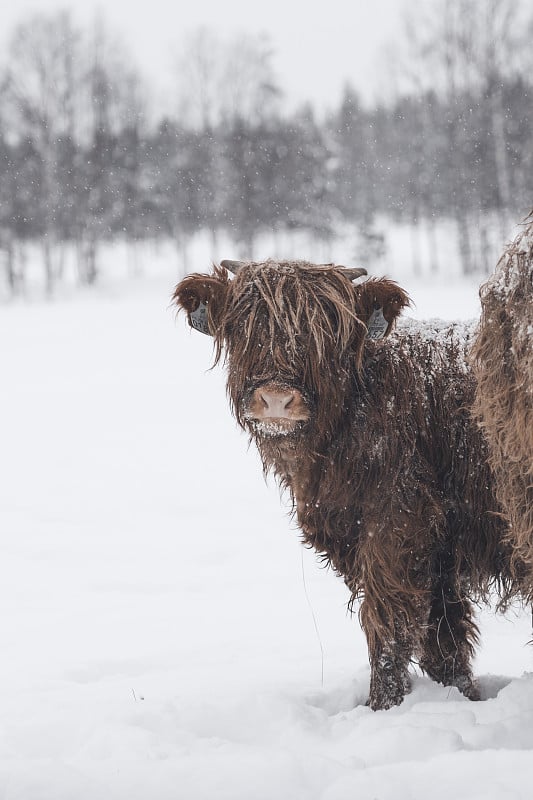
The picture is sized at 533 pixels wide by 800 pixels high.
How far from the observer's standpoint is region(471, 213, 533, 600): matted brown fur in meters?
2.30

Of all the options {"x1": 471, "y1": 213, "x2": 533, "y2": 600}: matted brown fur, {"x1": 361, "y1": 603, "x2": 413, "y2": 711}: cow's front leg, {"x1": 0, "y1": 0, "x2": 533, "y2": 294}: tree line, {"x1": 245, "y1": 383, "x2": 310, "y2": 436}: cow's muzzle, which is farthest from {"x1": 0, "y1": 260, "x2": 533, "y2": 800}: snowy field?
{"x1": 0, "y1": 0, "x2": 533, "y2": 294}: tree line

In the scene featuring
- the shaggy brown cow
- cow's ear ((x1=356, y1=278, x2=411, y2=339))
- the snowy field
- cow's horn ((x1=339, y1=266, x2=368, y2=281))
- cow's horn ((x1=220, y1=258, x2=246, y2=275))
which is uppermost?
cow's horn ((x1=220, y1=258, x2=246, y2=275))

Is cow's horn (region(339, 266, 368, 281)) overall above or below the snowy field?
above

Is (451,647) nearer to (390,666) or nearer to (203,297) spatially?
(390,666)

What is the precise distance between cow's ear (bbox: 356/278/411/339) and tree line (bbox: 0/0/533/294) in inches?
990

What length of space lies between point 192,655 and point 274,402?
6.92ft

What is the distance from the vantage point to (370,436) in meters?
3.01

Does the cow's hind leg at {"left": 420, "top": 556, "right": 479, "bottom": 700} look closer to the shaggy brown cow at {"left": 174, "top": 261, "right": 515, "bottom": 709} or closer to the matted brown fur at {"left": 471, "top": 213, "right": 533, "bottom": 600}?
the shaggy brown cow at {"left": 174, "top": 261, "right": 515, "bottom": 709}

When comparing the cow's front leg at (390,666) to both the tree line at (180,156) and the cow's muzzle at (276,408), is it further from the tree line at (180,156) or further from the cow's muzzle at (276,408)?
the tree line at (180,156)

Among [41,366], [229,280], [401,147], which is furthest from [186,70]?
[229,280]

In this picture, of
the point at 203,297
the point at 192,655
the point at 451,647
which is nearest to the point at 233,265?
the point at 203,297

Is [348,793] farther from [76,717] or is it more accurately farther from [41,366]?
[41,366]

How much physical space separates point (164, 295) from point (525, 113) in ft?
42.3

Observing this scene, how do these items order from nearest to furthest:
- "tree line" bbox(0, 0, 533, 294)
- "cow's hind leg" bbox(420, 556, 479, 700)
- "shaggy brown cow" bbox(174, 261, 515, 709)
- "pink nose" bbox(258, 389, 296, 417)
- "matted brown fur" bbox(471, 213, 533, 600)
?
"matted brown fur" bbox(471, 213, 533, 600) → "pink nose" bbox(258, 389, 296, 417) → "shaggy brown cow" bbox(174, 261, 515, 709) → "cow's hind leg" bbox(420, 556, 479, 700) → "tree line" bbox(0, 0, 533, 294)
